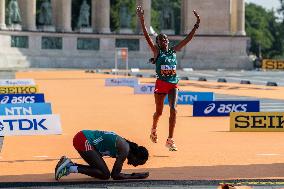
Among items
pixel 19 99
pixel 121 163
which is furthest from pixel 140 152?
pixel 19 99

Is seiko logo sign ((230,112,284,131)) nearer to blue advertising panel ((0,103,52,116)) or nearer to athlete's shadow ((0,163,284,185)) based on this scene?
blue advertising panel ((0,103,52,116))

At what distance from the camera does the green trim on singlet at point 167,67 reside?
2131 cm

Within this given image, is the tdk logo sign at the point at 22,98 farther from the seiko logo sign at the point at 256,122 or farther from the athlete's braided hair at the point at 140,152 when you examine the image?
the athlete's braided hair at the point at 140,152

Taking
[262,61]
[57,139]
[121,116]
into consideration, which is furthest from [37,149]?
[262,61]

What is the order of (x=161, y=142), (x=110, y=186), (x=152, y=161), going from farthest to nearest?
(x=161, y=142) → (x=152, y=161) → (x=110, y=186)

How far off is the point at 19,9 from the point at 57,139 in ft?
286

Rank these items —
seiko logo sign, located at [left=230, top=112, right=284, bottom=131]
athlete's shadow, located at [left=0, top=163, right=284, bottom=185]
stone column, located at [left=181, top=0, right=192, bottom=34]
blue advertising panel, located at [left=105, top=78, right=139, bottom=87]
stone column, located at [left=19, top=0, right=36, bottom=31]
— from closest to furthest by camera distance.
Result: athlete's shadow, located at [left=0, top=163, right=284, bottom=185] < seiko logo sign, located at [left=230, top=112, right=284, bottom=131] < blue advertising panel, located at [left=105, top=78, right=139, bottom=87] < stone column, located at [left=19, top=0, right=36, bottom=31] < stone column, located at [left=181, top=0, right=192, bottom=34]

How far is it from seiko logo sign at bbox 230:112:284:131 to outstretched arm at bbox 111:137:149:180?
35.1 ft

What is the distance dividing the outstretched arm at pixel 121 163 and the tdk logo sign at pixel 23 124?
8652 mm

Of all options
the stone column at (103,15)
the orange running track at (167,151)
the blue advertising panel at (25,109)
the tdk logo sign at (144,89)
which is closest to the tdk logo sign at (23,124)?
the orange running track at (167,151)

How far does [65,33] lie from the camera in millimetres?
105500

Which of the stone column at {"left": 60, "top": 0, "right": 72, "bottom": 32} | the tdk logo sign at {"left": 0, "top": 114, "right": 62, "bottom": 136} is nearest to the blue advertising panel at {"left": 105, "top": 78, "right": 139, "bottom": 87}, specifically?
the tdk logo sign at {"left": 0, "top": 114, "right": 62, "bottom": 136}

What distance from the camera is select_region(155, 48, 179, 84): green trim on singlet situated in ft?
69.9

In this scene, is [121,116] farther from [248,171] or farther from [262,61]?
[262,61]
